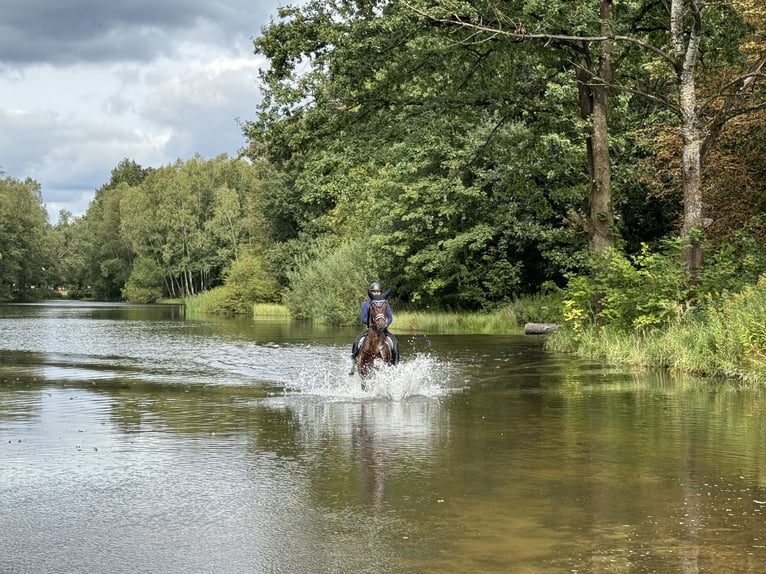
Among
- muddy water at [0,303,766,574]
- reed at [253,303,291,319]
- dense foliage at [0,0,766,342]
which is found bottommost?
muddy water at [0,303,766,574]

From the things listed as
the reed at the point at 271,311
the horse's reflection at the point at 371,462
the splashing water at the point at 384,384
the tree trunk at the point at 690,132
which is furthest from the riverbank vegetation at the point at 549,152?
the reed at the point at 271,311

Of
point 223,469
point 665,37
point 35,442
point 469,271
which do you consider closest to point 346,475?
point 223,469

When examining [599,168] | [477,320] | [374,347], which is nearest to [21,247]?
[477,320]

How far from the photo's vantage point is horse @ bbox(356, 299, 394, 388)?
16.0m

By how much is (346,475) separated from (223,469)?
4.18ft

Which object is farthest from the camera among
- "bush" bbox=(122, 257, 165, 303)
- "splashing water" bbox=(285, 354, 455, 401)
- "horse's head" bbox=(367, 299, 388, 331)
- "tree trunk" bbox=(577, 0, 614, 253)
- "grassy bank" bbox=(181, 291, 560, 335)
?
"bush" bbox=(122, 257, 165, 303)

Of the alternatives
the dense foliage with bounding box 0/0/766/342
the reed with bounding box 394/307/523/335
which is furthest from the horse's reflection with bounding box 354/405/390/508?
the reed with bounding box 394/307/523/335

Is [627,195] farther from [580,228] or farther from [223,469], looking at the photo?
[223,469]

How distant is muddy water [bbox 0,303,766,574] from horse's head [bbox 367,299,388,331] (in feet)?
2.84

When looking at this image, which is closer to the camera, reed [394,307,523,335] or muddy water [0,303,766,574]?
muddy water [0,303,766,574]

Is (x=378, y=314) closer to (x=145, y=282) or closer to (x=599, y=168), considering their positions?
(x=599, y=168)

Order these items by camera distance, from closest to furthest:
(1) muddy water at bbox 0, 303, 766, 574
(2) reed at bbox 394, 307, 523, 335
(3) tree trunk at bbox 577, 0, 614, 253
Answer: (1) muddy water at bbox 0, 303, 766, 574 → (3) tree trunk at bbox 577, 0, 614, 253 → (2) reed at bbox 394, 307, 523, 335

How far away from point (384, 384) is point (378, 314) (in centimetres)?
123

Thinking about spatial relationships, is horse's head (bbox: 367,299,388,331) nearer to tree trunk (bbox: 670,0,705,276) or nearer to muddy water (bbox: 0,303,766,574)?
muddy water (bbox: 0,303,766,574)
